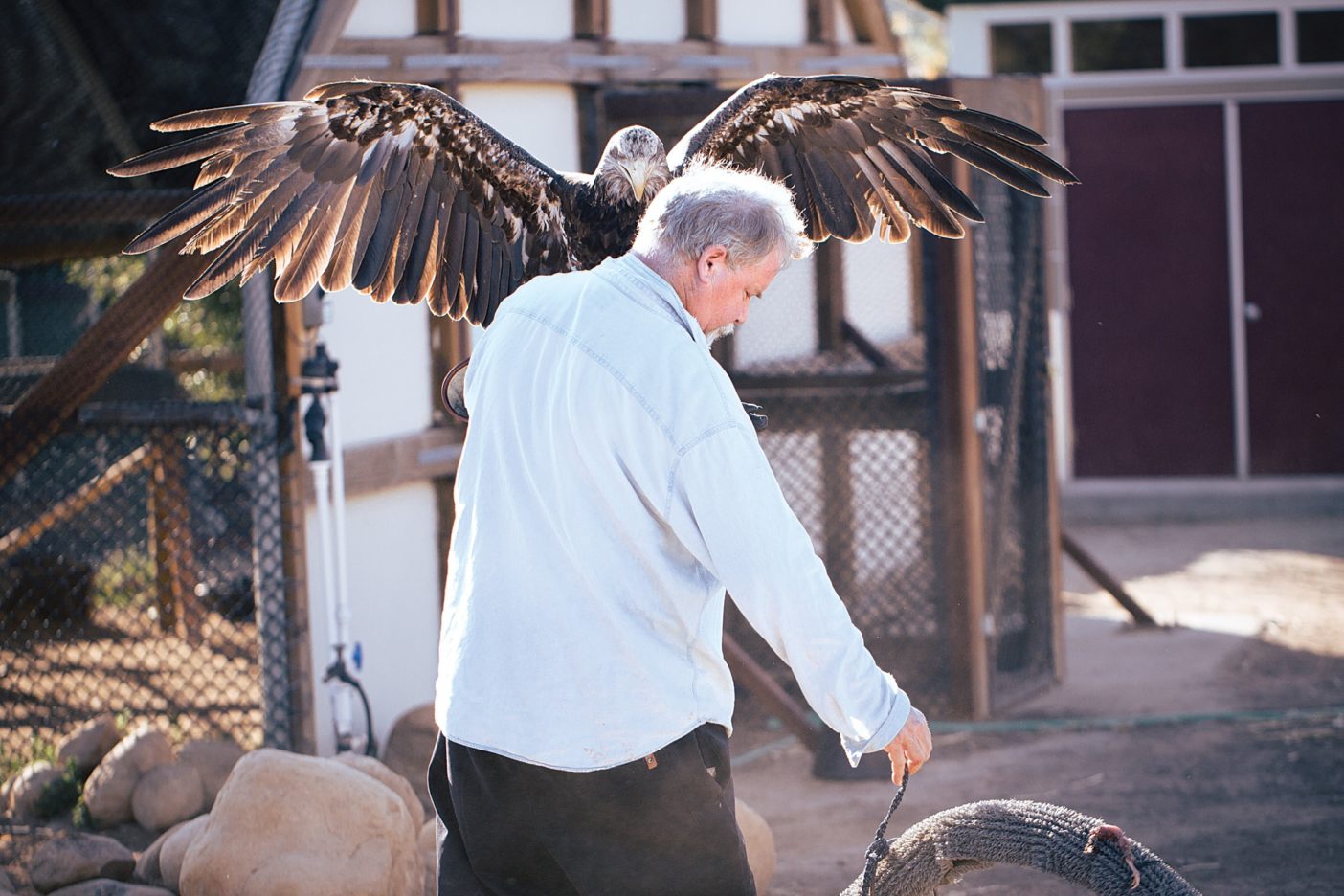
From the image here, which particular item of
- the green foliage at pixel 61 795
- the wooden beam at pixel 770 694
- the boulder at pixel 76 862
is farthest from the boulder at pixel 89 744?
the wooden beam at pixel 770 694

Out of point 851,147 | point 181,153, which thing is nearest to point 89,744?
point 181,153

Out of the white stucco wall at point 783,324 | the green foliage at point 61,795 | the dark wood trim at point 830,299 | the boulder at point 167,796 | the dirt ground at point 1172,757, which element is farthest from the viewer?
the dark wood trim at point 830,299

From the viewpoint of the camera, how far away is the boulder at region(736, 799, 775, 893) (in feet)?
12.9

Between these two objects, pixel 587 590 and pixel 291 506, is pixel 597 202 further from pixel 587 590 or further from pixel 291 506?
pixel 587 590

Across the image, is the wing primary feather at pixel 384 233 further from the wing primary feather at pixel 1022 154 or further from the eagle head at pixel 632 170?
the wing primary feather at pixel 1022 154

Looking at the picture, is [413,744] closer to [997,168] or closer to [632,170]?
[632,170]

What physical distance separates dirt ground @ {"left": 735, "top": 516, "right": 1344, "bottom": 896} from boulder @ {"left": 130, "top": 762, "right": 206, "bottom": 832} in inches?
73.2

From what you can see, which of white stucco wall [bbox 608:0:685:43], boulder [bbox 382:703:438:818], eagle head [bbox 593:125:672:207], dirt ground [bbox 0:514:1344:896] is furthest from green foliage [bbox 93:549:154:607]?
eagle head [bbox 593:125:672:207]

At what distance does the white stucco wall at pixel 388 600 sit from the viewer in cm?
505

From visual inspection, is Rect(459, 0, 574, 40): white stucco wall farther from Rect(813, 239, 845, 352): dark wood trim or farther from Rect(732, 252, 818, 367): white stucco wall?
Rect(813, 239, 845, 352): dark wood trim

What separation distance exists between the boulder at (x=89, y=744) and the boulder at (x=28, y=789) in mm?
71

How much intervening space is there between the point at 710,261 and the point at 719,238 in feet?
0.14

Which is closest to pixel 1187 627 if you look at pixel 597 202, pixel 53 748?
pixel 597 202

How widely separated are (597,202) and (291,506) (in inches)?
57.2
